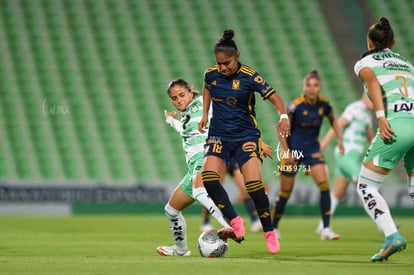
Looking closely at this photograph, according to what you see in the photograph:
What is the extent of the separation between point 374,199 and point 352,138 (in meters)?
7.36

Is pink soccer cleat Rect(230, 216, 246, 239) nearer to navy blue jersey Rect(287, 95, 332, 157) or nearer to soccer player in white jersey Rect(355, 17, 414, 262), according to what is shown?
soccer player in white jersey Rect(355, 17, 414, 262)

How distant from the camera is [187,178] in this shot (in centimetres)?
877

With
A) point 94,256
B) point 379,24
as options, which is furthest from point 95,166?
point 379,24

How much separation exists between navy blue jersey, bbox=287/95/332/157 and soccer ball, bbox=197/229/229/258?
4.26 metres

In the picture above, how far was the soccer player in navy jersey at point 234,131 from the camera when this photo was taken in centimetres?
812

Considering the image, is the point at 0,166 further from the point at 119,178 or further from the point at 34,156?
the point at 119,178

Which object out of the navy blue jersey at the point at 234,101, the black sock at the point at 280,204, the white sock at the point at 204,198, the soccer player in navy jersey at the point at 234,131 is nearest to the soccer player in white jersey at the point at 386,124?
the soccer player in navy jersey at the point at 234,131

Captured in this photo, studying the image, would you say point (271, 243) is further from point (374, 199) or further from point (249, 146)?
point (374, 199)

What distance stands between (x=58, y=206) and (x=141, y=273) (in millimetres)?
12297

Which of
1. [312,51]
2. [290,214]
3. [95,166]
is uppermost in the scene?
[312,51]

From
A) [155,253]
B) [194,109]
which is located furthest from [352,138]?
[155,253]

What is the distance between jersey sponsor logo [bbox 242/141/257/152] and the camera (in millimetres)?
8227

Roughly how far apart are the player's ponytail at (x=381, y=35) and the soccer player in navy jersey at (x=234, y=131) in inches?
44.1

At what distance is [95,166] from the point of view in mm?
20406
